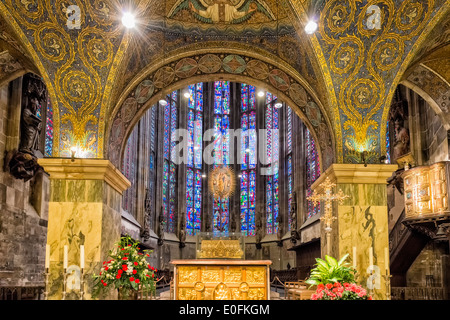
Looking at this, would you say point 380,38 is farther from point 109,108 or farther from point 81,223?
point 81,223

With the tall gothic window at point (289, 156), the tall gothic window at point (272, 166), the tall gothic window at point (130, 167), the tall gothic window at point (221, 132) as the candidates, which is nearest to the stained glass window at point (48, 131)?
the tall gothic window at point (130, 167)

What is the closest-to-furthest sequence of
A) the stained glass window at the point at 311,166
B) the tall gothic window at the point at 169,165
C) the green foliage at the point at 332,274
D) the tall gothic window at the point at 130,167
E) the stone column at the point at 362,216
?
the green foliage at the point at 332,274 → the stone column at the point at 362,216 → the tall gothic window at the point at 130,167 → the stained glass window at the point at 311,166 → the tall gothic window at the point at 169,165

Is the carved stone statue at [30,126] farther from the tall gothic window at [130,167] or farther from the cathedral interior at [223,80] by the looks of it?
the tall gothic window at [130,167]

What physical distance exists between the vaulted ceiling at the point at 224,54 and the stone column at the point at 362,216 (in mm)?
474

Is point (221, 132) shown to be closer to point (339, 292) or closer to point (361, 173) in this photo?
point (361, 173)

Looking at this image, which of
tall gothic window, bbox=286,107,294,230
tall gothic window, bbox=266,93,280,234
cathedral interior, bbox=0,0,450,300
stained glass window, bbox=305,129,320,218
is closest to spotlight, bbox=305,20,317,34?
cathedral interior, bbox=0,0,450,300

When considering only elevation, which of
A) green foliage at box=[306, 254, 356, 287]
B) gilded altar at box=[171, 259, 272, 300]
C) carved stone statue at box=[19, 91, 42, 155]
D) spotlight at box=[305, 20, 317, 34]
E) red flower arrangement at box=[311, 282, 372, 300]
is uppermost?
spotlight at box=[305, 20, 317, 34]

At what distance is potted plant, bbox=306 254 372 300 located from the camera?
5105 mm

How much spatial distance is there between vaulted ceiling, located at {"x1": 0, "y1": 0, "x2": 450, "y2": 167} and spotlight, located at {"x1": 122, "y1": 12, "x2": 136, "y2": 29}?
0.36m

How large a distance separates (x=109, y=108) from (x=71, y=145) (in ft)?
4.36

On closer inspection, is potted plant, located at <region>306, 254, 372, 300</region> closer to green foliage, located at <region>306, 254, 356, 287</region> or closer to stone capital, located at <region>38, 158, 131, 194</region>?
green foliage, located at <region>306, 254, 356, 287</region>

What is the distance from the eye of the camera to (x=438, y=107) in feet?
45.4

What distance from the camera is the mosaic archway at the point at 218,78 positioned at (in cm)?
1327
